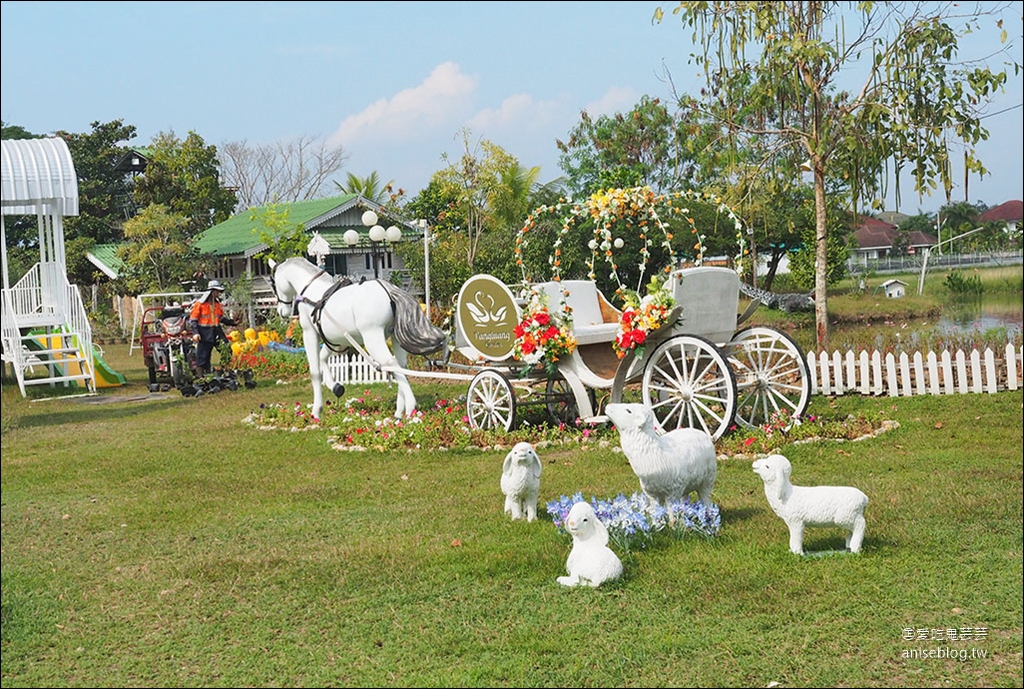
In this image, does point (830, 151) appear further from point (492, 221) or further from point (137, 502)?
point (137, 502)

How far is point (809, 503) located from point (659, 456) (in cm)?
88

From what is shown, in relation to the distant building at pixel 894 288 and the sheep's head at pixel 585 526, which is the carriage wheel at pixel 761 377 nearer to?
the sheep's head at pixel 585 526

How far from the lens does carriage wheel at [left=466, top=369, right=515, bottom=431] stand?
9.28 metres

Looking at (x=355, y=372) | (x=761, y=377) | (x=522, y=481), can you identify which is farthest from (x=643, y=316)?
(x=355, y=372)

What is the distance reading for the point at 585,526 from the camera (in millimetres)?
5051

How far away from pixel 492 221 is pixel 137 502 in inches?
548

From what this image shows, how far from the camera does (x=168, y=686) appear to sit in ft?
13.6

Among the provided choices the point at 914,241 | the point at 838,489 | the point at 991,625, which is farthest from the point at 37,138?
the point at 914,241

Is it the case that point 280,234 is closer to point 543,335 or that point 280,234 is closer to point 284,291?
point 284,291

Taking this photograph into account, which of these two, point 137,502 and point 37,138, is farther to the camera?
point 37,138

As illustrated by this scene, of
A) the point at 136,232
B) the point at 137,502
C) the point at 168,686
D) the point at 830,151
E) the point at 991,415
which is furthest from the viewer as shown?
the point at 136,232

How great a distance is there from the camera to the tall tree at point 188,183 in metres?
22.6

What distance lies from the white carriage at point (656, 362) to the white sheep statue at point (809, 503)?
263 centimetres

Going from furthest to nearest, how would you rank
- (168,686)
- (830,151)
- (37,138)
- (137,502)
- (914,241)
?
(914,241) → (37,138) → (830,151) → (137,502) → (168,686)
